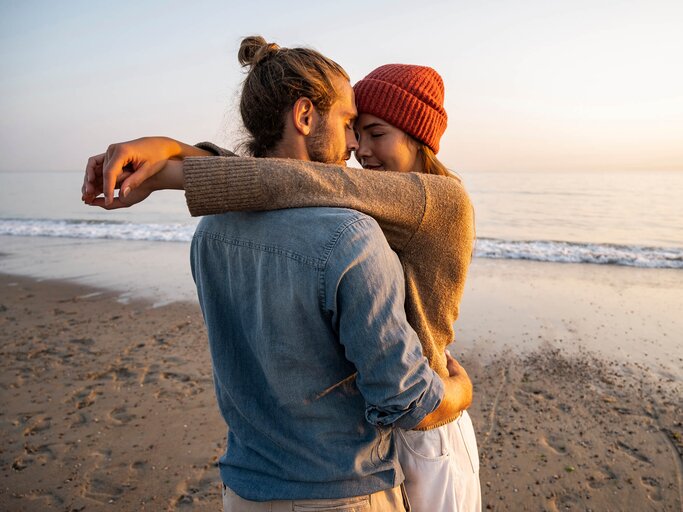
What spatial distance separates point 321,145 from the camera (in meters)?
1.60

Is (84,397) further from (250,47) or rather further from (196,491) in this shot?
(250,47)

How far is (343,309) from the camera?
1.19 meters

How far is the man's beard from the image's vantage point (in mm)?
1589

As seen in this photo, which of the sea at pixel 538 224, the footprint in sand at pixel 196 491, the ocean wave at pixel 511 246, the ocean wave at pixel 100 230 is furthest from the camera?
the ocean wave at pixel 100 230

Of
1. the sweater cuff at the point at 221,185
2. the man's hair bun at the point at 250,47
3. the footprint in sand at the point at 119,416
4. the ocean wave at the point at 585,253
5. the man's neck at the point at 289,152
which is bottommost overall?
the ocean wave at the point at 585,253

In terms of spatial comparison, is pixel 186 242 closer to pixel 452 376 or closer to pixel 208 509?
pixel 208 509

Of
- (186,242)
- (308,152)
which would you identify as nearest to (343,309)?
(308,152)

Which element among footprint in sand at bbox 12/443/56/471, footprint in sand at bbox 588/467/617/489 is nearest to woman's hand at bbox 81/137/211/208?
footprint in sand at bbox 12/443/56/471

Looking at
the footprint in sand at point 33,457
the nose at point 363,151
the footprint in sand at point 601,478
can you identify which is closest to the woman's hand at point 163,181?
the nose at point 363,151

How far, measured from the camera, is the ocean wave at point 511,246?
41.5 ft

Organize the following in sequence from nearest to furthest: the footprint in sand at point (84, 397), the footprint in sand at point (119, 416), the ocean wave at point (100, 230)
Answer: the footprint in sand at point (119, 416)
the footprint in sand at point (84, 397)
the ocean wave at point (100, 230)

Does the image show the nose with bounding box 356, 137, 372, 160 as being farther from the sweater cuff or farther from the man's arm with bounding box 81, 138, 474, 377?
the sweater cuff

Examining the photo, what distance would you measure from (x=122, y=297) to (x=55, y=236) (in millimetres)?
10757

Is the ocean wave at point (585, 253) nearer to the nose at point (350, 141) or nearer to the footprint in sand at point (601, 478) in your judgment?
the footprint in sand at point (601, 478)
